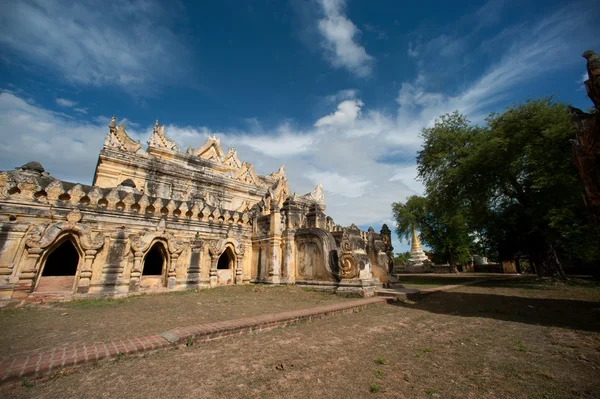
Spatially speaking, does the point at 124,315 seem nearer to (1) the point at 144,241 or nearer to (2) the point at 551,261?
(1) the point at 144,241

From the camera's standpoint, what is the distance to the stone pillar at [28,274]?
7583 mm

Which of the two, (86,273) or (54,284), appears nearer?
(54,284)

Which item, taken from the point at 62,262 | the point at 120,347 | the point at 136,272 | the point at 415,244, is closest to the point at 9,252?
the point at 136,272

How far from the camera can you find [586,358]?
3727mm

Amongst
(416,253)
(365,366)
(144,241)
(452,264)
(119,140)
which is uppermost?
(119,140)

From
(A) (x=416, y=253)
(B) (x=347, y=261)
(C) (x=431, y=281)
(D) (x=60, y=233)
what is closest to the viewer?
(D) (x=60, y=233)

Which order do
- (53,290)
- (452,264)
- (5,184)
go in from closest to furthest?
(5,184) < (53,290) < (452,264)

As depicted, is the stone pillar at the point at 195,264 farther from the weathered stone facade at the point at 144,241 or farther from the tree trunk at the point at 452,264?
the tree trunk at the point at 452,264

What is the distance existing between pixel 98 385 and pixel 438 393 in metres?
3.94

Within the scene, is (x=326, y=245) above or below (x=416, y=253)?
below

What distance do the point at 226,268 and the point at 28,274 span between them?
7.62 meters

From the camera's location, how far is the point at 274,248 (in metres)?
12.7

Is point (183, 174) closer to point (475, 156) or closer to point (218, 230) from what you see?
point (218, 230)

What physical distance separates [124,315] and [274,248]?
708 cm
